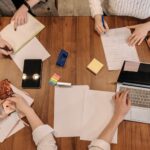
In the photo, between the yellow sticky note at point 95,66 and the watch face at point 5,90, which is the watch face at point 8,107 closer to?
the watch face at point 5,90

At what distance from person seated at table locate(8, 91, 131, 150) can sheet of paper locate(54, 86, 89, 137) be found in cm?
6

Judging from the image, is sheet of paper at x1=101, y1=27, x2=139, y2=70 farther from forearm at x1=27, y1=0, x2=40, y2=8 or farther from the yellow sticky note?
forearm at x1=27, y1=0, x2=40, y2=8

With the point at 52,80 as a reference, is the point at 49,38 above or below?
above

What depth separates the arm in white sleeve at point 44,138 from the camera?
3.46 feet

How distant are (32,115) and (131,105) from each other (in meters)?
0.44

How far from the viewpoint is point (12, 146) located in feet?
3.65

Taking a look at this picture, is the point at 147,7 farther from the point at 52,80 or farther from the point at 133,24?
the point at 52,80

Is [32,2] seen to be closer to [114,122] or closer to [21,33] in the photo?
[21,33]

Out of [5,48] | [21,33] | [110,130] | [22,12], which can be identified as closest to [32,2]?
[22,12]

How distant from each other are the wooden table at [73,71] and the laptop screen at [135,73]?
7 cm

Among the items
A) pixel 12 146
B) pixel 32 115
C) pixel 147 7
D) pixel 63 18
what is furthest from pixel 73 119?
pixel 147 7

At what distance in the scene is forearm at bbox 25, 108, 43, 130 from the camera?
3.66 ft

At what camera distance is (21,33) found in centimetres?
135

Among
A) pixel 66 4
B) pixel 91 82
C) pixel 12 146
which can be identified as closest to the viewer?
pixel 12 146
